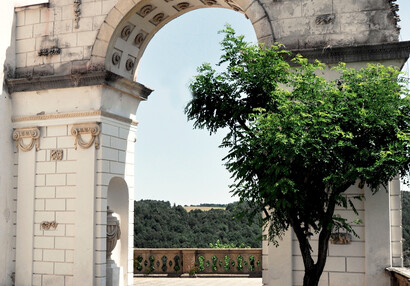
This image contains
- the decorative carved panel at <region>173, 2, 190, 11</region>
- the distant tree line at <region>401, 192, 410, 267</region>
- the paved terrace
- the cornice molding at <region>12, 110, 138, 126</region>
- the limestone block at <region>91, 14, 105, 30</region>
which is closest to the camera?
the cornice molding at <region>12, 110, 138, 126</region>

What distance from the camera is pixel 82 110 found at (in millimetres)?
16250

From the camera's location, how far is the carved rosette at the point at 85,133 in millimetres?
15961

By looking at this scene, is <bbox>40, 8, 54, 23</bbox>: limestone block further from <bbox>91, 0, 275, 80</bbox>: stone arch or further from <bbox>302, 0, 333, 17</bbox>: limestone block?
<bbox>302, 0, 333, 17</bbox>: limestone block

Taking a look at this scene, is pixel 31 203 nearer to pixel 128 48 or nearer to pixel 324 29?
pixel 128 48

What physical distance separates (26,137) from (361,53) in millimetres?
9664

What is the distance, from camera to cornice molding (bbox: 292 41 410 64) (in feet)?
45.0

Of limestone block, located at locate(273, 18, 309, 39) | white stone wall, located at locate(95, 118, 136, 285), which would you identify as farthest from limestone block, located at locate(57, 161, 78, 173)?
limestone block, located at locate(273, 18, 309, 39)

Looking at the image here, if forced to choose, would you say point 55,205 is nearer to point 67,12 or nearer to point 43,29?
point 43,29

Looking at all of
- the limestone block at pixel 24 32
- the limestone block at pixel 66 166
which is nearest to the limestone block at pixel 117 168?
the limestone block at pixel 66 166

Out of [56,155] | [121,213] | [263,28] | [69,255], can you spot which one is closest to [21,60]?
[56,155]

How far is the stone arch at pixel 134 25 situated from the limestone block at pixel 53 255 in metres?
5.31

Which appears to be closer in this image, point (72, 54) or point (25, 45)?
point (72, 54)

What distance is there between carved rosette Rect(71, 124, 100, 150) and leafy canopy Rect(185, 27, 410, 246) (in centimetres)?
488

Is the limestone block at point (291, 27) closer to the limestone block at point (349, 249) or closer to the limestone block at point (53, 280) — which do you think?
the limestone block at point (349, 249)
